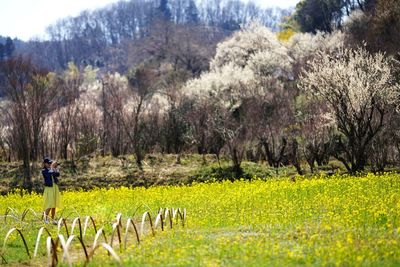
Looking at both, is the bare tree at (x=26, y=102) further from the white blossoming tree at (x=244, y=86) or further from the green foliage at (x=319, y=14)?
the green foliage at (x=319, y=14)

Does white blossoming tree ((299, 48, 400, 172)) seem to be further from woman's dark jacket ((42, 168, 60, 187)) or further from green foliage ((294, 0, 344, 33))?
green foliage ((294, 0, 344, 33))

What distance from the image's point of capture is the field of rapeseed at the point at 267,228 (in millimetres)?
9664

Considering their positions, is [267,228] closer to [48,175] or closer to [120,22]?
[48,175]

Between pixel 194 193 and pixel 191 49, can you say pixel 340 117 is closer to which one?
pixel 194 193

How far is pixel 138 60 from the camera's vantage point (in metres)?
92.4

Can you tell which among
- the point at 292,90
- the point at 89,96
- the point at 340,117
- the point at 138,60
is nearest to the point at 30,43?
the point at 138,60

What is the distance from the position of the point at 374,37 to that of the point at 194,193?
28.8 metres

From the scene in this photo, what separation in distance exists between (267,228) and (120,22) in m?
131

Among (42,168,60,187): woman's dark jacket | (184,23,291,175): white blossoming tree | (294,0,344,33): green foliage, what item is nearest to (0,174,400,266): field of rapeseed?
(42,168,60,187): woman's dark jacket

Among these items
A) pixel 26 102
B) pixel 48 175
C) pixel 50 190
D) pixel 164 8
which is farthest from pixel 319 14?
pixel 164 8

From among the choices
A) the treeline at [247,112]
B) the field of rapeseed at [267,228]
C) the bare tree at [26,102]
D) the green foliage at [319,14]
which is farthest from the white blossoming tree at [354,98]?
the green foliage at [319,14]

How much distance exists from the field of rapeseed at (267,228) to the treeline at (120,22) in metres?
111

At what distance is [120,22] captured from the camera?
138 m

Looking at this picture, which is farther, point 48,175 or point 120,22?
point 120,22
